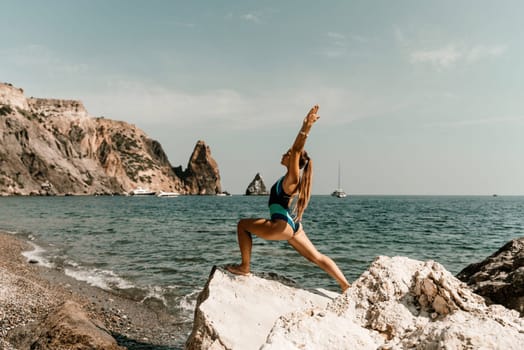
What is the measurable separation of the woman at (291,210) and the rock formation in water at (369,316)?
1.64 feet

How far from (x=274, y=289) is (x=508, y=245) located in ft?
11.1

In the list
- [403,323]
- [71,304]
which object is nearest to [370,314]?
[403,323]

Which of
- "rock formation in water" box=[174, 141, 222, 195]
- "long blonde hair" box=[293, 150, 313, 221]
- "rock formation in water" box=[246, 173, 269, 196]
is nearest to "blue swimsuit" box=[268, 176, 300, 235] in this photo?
Answer: "long blonde hair" box=[293, 150, 313, 221]

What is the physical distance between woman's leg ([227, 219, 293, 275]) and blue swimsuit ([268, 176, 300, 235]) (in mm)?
65

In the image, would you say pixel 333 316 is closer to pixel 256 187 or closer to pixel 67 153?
A: pixel 67 153

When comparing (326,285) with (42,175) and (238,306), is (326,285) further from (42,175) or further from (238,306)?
(42,175)

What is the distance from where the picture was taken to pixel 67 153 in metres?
89.6

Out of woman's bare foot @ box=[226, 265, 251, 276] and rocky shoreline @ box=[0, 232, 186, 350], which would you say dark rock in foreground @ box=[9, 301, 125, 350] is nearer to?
rocky shoreline @ box=[0, 232, 186, 350]

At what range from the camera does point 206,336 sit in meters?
4.34

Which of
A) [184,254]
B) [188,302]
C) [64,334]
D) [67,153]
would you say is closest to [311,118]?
[64,334]

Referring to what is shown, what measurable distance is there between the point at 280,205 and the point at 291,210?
181mm

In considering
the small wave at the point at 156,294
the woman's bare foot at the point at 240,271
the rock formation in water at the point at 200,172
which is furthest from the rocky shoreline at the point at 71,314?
the rock formation in water at the point at 200,172

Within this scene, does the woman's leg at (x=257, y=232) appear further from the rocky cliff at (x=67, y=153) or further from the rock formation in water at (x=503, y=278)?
the rocky cliff at (x=67, y=153)

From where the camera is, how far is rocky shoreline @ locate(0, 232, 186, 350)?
5645 mm
